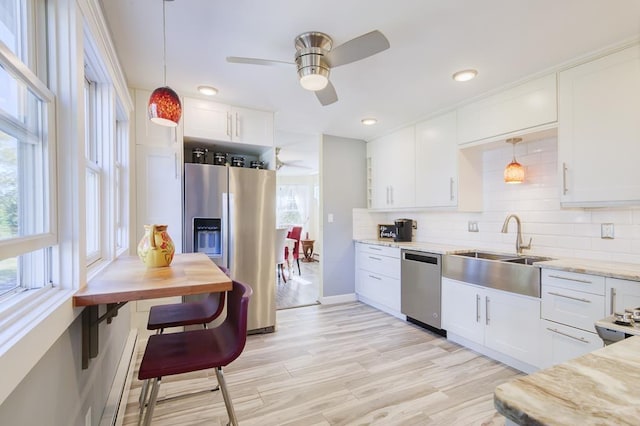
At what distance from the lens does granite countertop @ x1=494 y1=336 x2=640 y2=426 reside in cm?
47

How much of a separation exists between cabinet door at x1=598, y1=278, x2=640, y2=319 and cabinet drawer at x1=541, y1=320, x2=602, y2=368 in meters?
0.22

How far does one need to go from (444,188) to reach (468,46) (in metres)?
1.51

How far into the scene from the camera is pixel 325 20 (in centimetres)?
177

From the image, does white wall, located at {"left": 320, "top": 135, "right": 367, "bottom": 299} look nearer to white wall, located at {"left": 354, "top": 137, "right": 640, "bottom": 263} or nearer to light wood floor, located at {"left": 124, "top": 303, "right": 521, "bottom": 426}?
light wood floor, located at {"left": 124, "top": 303, "right": 521, "bottom": 426}

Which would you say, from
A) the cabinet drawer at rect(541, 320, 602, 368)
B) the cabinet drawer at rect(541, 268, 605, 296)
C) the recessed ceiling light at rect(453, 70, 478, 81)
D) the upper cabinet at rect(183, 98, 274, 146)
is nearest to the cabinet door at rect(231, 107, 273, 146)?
the upper cabinet at rect(183, 98, 274, 146)

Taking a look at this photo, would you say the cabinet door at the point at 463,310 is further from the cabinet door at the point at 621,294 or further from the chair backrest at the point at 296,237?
the chair backrest at the point at 296,237

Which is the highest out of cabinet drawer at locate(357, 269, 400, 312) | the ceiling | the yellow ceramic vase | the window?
the ceiling

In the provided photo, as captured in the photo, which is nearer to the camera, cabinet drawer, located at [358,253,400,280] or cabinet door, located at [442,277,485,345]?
cabinet door, located at [442,277,485,345]

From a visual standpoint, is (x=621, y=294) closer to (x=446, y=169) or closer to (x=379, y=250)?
(x=446, y=169)

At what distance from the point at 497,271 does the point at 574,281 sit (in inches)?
20.9

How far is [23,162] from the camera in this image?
0.94 meters

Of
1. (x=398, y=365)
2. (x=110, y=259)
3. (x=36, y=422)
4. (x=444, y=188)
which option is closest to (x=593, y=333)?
(x=398, y=365)

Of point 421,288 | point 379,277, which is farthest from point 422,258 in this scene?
point 379,277

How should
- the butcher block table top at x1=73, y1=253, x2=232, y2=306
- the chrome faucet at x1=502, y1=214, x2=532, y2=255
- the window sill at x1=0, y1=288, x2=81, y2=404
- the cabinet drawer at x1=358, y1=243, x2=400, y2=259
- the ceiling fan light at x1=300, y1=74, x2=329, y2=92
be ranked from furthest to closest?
the cabinet drawer at x1=358, y1=243, x2=400, y2=259 → the chrome faucet at x1=502, y1=214, x2=532, y2=255 → the ceiling fan light at x1=300, y1=74, x2=329, y2=92 → the butcher block table top at x1=73, y1=253, x2=232, y2=306 → the window sill at x1=0, y1=288, x2=81, y2=404
